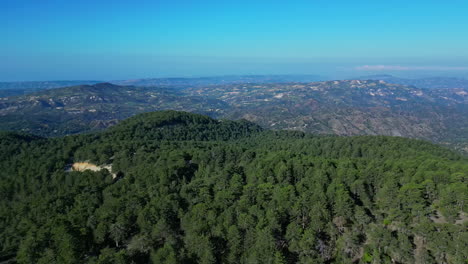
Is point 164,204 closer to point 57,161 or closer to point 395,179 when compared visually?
point 395,179

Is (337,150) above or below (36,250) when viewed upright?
A: below

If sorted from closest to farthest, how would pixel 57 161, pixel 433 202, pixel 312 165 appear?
pixel 433 202, pixel 312 165, pixel 57 161

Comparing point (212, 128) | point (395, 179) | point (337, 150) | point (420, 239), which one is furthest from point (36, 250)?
point (212, 128)

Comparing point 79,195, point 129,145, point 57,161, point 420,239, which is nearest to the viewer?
point 420,239

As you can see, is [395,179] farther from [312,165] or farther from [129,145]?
[129,145]

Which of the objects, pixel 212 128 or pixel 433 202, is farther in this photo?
pixel 212 128

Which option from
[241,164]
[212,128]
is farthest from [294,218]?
[212,128]
